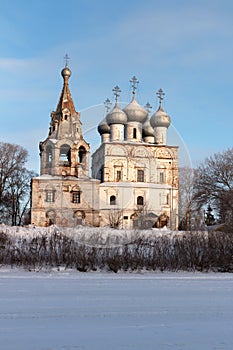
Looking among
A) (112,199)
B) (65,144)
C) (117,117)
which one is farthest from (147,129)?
(112,199)

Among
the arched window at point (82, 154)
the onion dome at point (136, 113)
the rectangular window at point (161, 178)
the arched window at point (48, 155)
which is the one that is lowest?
the rectangular window at point (161, 178)

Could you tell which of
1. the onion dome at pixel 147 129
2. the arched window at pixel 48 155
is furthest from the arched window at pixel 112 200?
the onion dome at pixel 147 129

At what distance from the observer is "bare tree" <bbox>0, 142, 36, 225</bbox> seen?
3409 cm

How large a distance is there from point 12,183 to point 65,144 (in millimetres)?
10133

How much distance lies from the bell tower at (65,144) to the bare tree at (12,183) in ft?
13.7

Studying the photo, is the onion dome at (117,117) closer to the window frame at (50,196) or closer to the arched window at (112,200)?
the window frame at (50,196)

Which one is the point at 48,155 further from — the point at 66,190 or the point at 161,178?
the point at 161,178

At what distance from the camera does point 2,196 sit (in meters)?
34.1

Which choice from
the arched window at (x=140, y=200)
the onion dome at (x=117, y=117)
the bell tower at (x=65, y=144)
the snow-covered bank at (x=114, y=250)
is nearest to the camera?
the snow-covered bank at (x=114, y=250)
